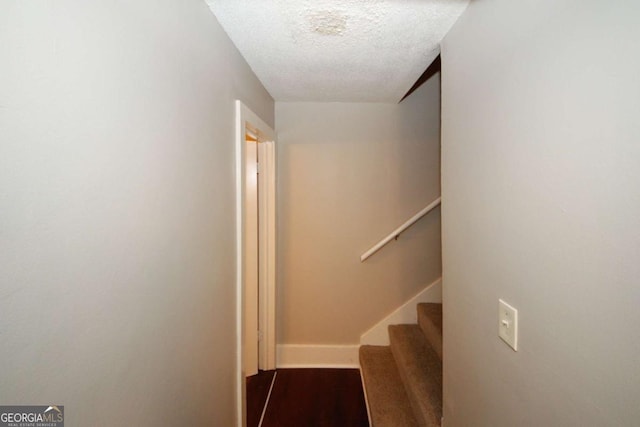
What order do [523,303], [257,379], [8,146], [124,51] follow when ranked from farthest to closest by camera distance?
1. [257,379]
2. [523,303]
3. [124,51]
4. [8,146]

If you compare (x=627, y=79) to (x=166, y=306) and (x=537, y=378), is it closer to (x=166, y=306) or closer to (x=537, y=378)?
(x=537, y=378)

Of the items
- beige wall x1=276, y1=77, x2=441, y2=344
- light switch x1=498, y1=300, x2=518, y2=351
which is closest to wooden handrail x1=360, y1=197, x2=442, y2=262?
beige wall x1=276, y1=77, x2=441, y2=344

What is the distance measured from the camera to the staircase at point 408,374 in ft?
5.10

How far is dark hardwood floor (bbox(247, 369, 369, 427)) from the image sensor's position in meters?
1.87

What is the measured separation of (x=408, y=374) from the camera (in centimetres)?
174

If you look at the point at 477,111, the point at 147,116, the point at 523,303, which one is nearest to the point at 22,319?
the point at 147,116

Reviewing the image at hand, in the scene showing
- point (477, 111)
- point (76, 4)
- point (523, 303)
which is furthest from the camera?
point (477, 111)

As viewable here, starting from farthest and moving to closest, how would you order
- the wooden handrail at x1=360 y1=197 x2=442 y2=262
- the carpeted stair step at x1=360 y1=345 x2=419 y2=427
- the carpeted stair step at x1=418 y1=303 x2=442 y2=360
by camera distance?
1. the wooden handrail at x1=360 y1=197 x2=442 y2=262
2. the carpeted stair step at x1=418 y1=303 x2=442 y2=360
3. the carpeted stair step at x1=360 y1=345 x2=419 y2=427

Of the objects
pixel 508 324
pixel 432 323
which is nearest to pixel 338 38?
pixel 508 324

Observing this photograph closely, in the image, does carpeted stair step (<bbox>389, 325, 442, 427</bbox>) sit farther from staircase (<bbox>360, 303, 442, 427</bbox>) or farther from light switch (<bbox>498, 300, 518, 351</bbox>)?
light switch (<bbox>498, 300, 518, 351</bbox>)

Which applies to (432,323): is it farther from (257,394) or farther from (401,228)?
(257,394)

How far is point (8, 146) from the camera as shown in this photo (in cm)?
41

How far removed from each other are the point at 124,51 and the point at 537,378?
1285 mm

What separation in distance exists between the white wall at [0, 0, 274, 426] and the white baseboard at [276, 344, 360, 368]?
55.7 inches
